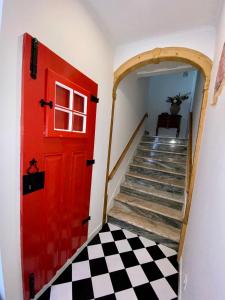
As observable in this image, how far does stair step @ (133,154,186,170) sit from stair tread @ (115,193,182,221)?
2.83 feet

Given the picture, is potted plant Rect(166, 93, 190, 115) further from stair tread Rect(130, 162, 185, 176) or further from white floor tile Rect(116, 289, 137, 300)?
white floor tile Rect(116, 289, 137, 300)

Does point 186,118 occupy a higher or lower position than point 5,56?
higher

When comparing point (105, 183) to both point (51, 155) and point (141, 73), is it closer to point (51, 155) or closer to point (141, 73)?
point (51, 155)

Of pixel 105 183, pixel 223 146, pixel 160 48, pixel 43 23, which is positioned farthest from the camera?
pixel 105 183

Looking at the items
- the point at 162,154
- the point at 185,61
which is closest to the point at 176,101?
the point at 162,154

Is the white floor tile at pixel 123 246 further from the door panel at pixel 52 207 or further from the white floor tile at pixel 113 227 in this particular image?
the door panel at pixel 52 207

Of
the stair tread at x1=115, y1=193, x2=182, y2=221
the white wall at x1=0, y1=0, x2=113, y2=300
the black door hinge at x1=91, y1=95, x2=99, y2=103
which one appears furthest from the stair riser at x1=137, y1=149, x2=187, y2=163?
the white wall at x1=0, y1=0, x2=113, y2=300

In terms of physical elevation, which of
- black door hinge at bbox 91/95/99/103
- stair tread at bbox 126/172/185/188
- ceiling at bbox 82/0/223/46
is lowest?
stair tread at bbox 126/172/185/188

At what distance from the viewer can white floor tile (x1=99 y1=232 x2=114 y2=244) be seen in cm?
194

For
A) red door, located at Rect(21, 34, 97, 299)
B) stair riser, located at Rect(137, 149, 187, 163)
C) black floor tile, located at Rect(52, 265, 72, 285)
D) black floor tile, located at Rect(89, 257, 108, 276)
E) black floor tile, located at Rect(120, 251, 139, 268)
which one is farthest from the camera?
stair riser, located at Rect(137, 149, 187, 163)

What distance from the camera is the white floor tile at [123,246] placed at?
1.81 m

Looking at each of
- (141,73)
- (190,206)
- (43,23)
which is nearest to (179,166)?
(190,206)

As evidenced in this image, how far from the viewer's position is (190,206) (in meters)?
1.54

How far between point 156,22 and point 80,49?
0.83 m
